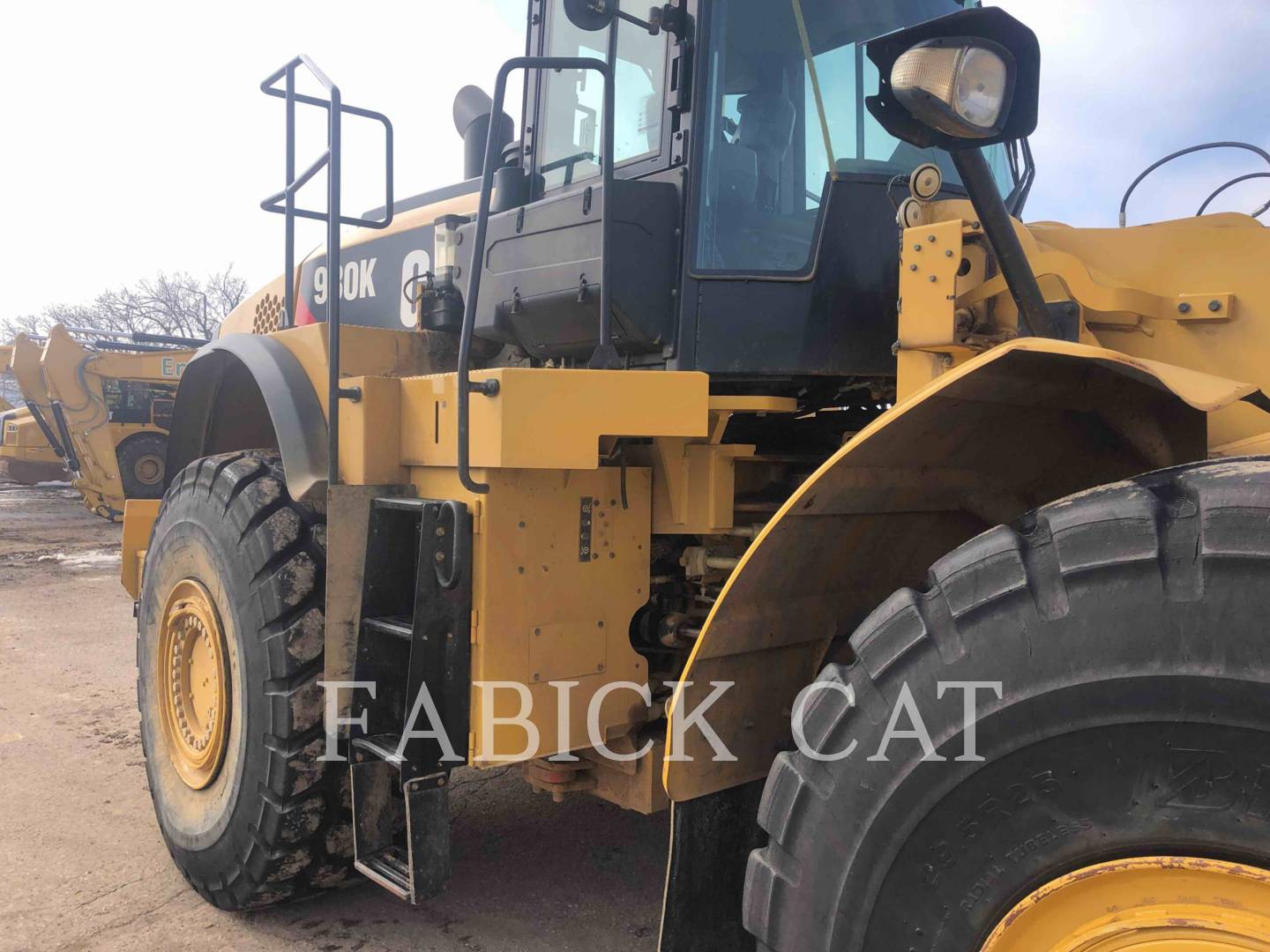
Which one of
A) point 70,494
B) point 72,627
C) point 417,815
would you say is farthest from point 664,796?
point 70,494

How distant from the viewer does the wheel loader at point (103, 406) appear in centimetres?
1503

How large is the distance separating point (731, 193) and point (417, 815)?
1.82m

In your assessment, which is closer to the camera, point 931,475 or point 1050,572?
point 1050,572

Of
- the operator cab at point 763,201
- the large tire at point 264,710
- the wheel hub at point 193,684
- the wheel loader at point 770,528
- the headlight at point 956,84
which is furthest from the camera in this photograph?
the wheel hub at point 193,684

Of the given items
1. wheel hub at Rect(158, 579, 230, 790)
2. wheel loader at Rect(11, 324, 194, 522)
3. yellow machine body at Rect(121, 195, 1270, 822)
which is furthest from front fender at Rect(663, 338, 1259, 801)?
→ wheel loader at Rect(11, 324, 194, 522)

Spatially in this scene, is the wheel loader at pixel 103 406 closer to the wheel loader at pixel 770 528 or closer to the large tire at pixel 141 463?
the large tire at pixel 141 463

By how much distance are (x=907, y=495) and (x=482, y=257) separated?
1.20m

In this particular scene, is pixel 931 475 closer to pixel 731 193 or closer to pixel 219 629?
pixel 731 193

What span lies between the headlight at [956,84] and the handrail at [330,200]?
174 centimetres

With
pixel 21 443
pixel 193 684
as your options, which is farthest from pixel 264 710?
pixel 21 443

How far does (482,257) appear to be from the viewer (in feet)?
8.18

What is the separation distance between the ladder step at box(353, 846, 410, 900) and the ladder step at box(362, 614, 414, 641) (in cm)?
60

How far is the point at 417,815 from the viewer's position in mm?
2553
